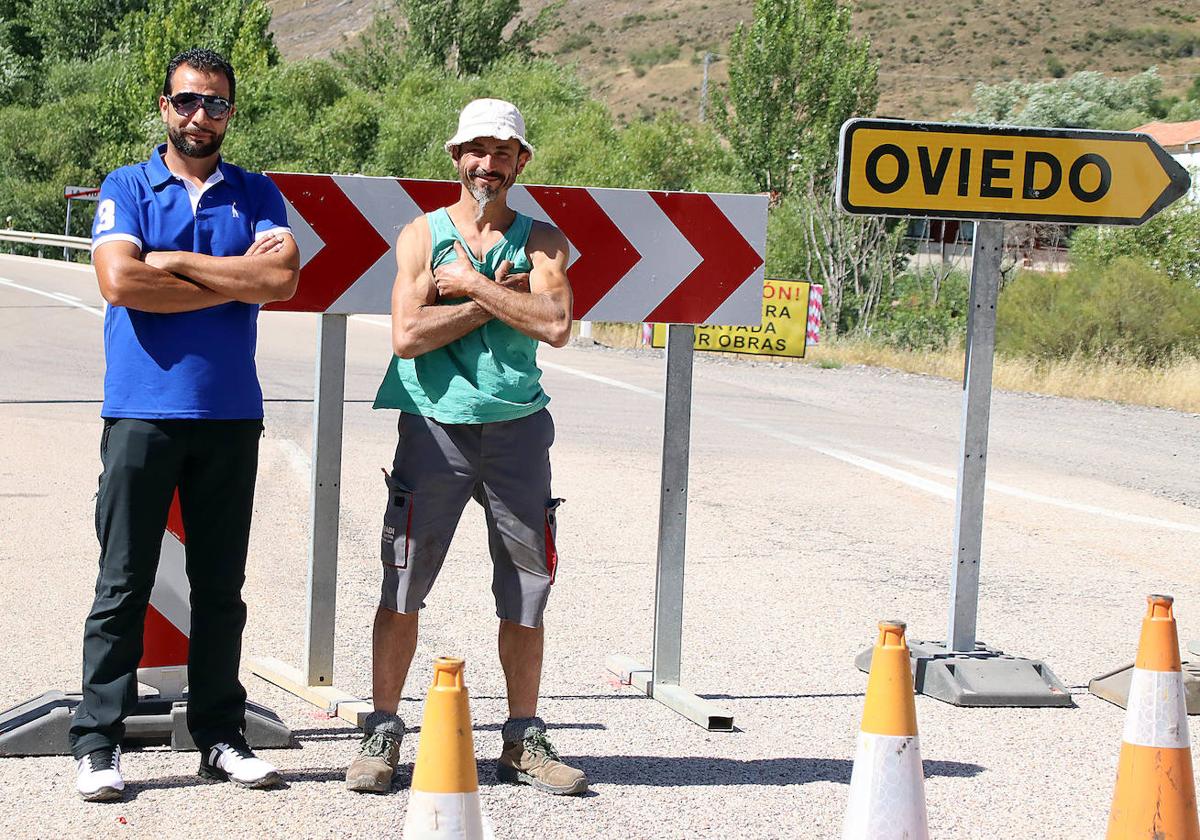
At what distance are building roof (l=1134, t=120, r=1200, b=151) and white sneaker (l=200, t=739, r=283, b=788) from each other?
78.3 meters

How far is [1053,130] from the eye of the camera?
6.19 meters

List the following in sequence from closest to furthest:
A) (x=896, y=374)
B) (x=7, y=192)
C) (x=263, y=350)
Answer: (x=263, y=350) → (x=896, y=374) → (x=7, y=192)

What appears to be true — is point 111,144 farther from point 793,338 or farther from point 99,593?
point 99,593

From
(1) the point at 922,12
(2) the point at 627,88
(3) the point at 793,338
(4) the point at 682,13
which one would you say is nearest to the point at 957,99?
(1) the point at 922,12

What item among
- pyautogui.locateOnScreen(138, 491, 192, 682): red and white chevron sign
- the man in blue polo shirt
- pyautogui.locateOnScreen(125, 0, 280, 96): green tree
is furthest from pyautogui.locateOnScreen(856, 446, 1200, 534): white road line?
pyautogui.locateOnScreen(125, 0, 280, 96): green tree

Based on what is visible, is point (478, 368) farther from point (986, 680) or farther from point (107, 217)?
point (986, 680)

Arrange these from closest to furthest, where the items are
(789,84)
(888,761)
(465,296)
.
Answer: (888,761)
(465,296)
(789,84)

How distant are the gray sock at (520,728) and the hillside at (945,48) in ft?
331

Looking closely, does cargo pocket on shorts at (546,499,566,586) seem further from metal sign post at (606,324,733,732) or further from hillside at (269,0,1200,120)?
hillside at (269,0,1200,120)

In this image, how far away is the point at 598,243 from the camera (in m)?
5.51

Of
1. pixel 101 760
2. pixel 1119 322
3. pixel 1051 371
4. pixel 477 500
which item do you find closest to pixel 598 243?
pixel 477 500

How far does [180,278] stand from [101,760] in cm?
135

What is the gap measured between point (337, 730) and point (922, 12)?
125 m

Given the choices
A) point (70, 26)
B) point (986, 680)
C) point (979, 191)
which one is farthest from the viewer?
point (70, 26)
